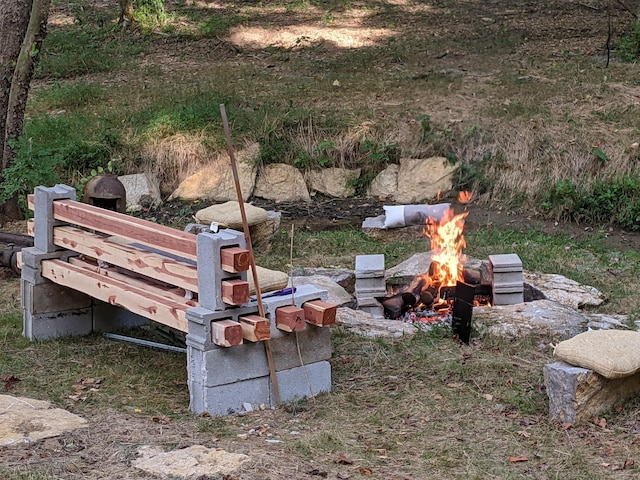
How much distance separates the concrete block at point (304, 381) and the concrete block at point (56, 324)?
2.14 m

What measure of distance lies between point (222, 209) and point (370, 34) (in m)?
8.16

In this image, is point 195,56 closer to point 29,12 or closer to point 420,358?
point 29,12

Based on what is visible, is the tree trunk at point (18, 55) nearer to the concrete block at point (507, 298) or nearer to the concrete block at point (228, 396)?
the concrete block at point (507, 298)

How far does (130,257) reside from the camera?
20.6ft

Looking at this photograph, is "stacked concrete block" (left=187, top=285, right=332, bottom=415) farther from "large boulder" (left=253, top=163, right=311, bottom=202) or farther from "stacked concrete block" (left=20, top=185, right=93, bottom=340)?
"large boulder" (left=253, top=163, right=311, bottom=202)

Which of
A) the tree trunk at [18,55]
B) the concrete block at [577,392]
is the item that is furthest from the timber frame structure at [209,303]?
the tree trunk at [18,55]

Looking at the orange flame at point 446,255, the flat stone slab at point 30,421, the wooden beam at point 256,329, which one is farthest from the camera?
the orange flame at point 446,255

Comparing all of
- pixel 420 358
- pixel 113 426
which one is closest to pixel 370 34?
pixel 420 358

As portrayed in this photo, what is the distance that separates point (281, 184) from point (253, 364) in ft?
21.9

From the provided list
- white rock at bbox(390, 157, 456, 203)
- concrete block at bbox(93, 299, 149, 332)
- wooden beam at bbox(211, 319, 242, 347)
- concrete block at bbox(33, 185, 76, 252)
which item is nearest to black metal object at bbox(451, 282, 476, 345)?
wooden beam at bbox(211, 319, 242, 347)

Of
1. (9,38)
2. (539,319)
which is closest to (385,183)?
(9,38)

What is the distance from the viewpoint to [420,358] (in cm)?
666

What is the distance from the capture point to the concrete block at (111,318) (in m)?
7.52

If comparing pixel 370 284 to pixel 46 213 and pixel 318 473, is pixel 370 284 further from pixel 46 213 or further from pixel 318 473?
pixel 318 473
